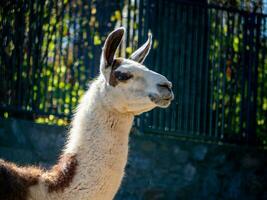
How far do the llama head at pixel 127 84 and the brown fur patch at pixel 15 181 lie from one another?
77 cm

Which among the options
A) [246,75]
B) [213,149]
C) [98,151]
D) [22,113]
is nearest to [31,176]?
[98,151]

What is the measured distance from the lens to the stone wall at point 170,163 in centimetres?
871

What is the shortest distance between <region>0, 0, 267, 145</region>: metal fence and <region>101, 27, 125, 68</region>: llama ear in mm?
3143

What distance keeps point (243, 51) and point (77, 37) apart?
7.55ft

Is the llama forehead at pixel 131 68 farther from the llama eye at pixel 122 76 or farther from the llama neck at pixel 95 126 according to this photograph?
the llama neck at pixel 95 126

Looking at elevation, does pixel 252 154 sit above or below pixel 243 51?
below

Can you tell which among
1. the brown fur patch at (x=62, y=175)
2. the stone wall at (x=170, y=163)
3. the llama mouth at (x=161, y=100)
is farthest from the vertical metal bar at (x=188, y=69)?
the brown fur patch at (x=62, y=175)

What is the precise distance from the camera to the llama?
5.28 meters

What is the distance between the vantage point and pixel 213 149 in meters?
9.73

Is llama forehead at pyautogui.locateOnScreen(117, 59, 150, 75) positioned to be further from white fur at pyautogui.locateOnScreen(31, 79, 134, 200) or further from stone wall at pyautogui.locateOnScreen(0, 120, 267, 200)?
stone wall at pyautogui.locateOnScreen(0, 120, 267, 200)

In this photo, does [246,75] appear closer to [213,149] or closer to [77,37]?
[213,149]

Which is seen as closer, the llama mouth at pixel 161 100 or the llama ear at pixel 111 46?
the llama mouth at pixel 161 100

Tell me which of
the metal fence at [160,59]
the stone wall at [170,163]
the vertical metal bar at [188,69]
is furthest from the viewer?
the vertical metal bar at [188,69]

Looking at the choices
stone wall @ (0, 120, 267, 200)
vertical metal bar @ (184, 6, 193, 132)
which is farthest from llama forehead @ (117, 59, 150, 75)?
vertical metal bar @ (184, 6, 193, 132)
